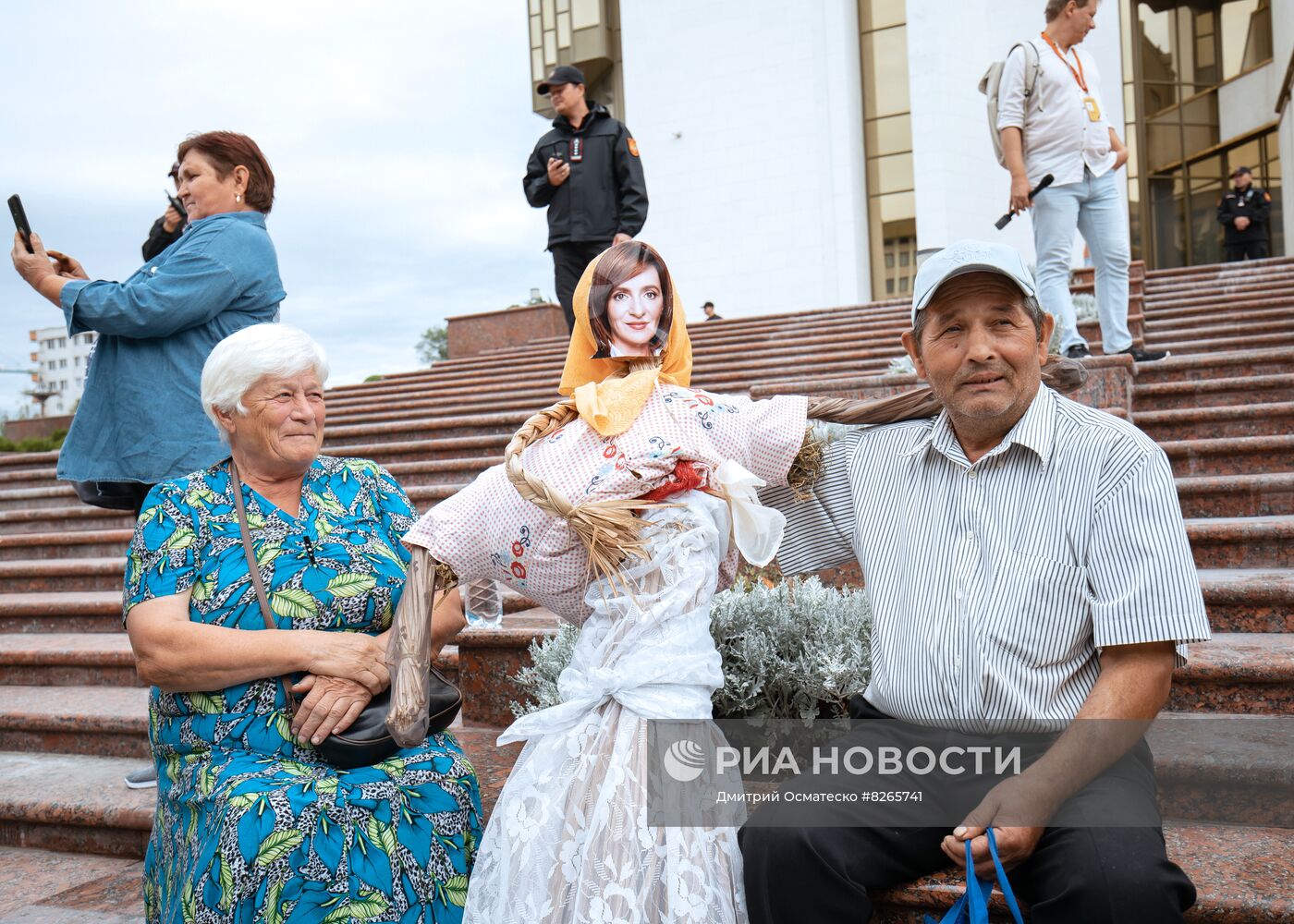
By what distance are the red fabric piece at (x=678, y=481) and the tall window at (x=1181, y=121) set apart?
19805 mm

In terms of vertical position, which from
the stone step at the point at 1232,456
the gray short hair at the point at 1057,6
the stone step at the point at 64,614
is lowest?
the stone step at the point at 64,614


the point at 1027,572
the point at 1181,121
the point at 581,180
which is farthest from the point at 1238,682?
the point at 1181,121

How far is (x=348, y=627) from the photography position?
2.57m

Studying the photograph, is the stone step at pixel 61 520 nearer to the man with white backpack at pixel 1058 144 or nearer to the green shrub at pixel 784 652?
the green shrub at pixel 784 652

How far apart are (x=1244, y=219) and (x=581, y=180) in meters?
10.5

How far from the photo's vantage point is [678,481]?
7.81ft

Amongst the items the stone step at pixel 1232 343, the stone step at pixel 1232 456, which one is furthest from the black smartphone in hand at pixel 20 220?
the stone step at pixel 1232 343

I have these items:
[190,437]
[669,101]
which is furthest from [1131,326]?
[669,101]

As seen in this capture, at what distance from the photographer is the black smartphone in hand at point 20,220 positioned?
10.9 feet

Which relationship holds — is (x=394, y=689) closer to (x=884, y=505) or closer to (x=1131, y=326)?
(x=884, y=505)

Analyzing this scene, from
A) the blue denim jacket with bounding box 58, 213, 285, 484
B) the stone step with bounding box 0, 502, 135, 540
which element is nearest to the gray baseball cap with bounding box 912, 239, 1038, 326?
the blue denim jacket with bounding box 58, 213, 285, 484

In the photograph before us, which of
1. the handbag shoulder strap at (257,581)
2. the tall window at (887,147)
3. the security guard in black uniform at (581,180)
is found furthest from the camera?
the tall window at (887,147)

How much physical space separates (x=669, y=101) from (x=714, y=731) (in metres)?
20.2

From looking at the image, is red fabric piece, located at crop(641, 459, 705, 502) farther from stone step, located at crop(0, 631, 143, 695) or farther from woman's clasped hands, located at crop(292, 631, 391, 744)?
stone step, located at crop(0, 631, 143, 695)
